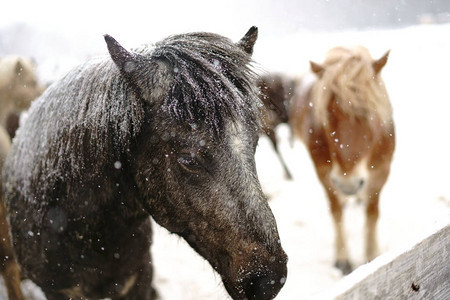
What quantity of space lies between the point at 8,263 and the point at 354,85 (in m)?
1.80

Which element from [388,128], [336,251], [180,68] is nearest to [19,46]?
[180,68]

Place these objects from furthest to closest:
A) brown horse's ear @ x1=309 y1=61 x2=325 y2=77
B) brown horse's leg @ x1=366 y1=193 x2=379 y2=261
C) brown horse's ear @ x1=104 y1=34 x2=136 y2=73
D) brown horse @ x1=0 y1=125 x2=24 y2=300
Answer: brown horse's leg @ x1=366 y1=193 x2=379 y2=261, brown horse's ear @ x1=309 y1=61 x2=325 y2=77, brown horse @ x1=0 y1=125 x2=24 y2=300, brown horse's ear @ x1=104 y1=34 x2=136 y2=73

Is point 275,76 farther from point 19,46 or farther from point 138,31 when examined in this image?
point 19,46

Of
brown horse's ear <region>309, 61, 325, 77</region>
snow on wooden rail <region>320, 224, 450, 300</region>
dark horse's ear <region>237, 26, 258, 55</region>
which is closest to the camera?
snow on wooden rail <region>320, 224, 450, 300</region>

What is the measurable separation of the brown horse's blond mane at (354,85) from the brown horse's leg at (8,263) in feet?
5.21

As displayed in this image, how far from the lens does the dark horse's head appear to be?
739mm

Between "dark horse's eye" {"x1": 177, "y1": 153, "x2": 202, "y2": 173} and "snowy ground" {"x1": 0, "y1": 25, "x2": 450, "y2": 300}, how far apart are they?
3.53ft

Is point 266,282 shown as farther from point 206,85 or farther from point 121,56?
point 121,56

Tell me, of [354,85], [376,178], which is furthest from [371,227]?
[354,85]

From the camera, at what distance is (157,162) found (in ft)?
2.64

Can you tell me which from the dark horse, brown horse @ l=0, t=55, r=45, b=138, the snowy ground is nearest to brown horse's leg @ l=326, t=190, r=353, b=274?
the snowy ground

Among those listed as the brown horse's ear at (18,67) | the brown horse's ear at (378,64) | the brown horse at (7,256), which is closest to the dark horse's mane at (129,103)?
the brown horse at (7,256)

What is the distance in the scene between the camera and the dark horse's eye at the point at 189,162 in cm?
75

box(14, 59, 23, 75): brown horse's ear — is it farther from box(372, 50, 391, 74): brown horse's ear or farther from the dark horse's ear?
box(372, 50, 391, 74): brown horse's ear
